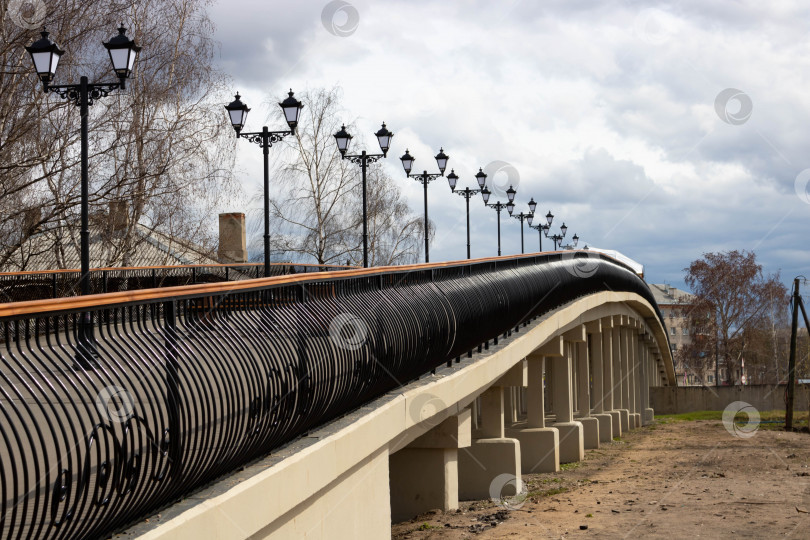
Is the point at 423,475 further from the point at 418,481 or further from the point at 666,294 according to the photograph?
the point at 666,294

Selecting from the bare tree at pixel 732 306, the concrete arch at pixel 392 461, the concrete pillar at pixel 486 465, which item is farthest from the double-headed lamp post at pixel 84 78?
the bare tree at pixel 732 306

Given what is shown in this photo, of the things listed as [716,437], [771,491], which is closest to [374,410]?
[771,491]

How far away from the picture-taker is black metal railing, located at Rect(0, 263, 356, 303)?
61.4 feet

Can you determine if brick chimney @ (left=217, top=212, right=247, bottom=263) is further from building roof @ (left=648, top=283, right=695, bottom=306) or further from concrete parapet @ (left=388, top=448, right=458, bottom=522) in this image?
building roof @ (left=648, top=283, right=695, bottom=306)

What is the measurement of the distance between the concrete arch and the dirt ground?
2.43 feet

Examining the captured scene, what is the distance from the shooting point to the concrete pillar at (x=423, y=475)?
11.9m

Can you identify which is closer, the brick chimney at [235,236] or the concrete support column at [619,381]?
the brick chimney at [235,236]

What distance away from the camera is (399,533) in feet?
39.1

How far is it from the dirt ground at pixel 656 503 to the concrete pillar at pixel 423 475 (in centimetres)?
19

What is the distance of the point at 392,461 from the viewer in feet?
39.6

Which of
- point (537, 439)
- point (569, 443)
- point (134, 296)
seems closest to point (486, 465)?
point (537, 439)

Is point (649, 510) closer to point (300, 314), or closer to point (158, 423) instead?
point (300, 314)

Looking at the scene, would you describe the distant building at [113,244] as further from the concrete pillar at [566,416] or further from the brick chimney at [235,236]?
the concrete pillar at [566,416]

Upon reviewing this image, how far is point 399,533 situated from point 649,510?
13.4 ft
